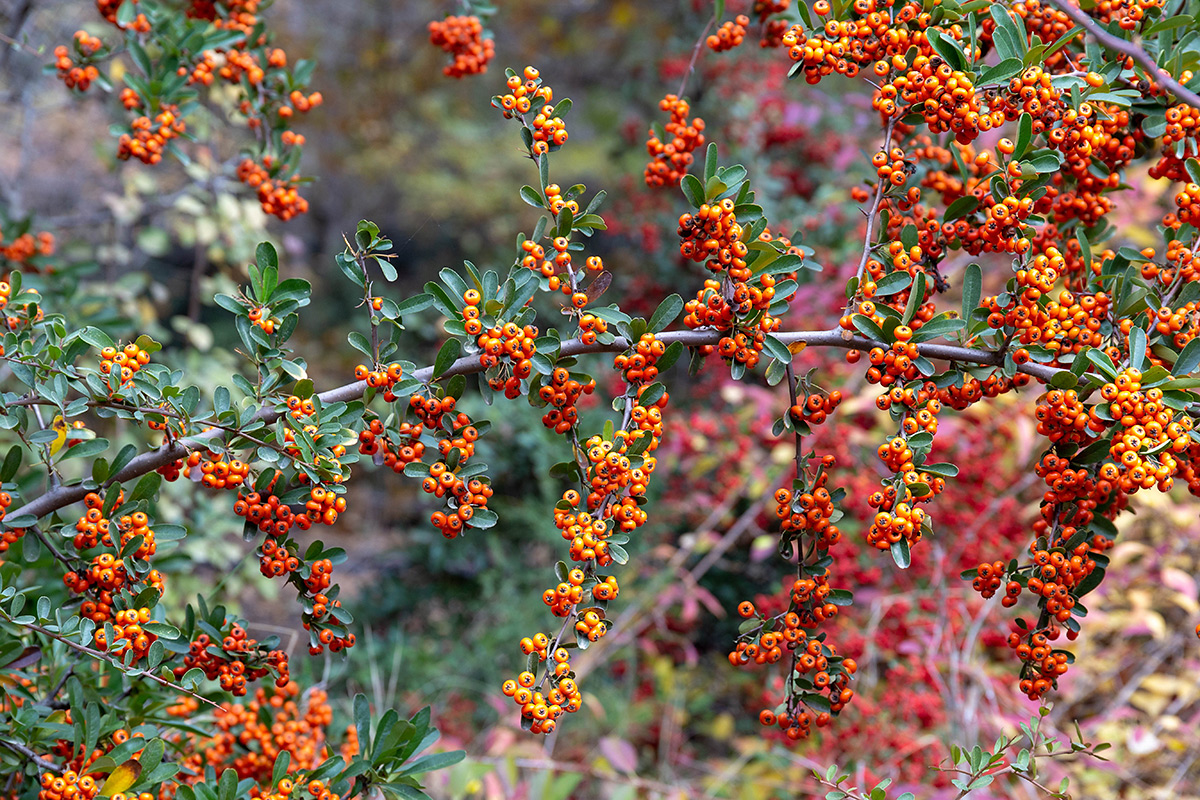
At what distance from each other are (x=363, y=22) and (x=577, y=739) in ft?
17.9

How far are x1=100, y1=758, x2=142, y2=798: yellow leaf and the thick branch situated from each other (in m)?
0.44

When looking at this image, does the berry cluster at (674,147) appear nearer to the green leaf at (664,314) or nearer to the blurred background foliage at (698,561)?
the green leaf at (664,314)

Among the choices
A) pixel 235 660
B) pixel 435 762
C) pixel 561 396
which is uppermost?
pixel 561 396

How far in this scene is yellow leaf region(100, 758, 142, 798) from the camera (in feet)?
4.67

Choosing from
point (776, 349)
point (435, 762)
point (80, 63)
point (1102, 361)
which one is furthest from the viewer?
point (80, 63)

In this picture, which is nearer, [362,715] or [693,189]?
[693,189]

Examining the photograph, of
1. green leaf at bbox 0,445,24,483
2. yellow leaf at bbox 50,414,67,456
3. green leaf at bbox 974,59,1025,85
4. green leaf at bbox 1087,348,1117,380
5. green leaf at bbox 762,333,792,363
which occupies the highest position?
green leaf at bbox 974,59,1025,85

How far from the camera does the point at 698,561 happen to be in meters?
3.50

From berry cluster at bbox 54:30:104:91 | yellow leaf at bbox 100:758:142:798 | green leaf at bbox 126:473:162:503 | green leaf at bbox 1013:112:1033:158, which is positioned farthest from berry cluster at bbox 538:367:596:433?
berry cluster at bbox 54:30:104:91

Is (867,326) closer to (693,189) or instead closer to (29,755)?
(693,189)

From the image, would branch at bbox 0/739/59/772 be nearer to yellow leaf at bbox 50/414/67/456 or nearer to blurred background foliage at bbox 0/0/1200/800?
yellow leaf at bbox 50/414/67/456

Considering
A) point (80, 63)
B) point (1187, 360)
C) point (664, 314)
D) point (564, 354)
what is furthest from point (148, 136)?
point (1187, 360)

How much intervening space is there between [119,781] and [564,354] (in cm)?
100

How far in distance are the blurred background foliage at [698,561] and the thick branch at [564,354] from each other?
726 mm
